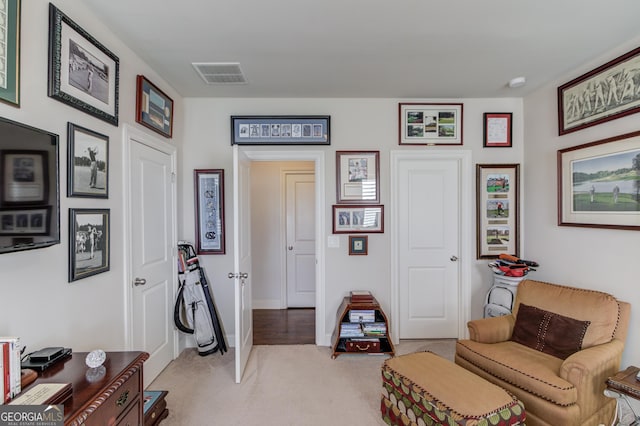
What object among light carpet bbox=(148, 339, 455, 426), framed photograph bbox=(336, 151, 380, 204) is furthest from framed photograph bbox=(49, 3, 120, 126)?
light carpet bbox=(148, 339, 455, 426)

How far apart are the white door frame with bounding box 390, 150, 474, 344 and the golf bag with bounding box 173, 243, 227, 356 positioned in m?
1.84

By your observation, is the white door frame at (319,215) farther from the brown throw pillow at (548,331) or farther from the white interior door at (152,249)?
the brown throw pillow at (548,331)

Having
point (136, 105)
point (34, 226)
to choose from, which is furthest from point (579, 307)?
point (136, 105)

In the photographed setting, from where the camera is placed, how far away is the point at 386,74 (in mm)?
2643

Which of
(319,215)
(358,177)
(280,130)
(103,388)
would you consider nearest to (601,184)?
(358,177)

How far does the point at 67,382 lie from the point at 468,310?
11.0ft

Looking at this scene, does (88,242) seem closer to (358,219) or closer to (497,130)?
(358,219)

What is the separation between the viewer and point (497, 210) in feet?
10.5

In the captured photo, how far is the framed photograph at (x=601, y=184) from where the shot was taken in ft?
6.94

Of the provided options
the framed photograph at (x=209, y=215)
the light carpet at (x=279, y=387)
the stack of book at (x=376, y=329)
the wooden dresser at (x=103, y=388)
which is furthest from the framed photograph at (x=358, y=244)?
the wooden dresser at (x=103, y=388)

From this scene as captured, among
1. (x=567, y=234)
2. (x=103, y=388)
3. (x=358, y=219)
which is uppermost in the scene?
(x=358, y=219)

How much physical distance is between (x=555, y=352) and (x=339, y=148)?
244cm

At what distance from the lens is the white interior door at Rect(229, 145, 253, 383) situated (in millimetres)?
2549

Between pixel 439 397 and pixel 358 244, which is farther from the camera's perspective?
pixel 358 244
